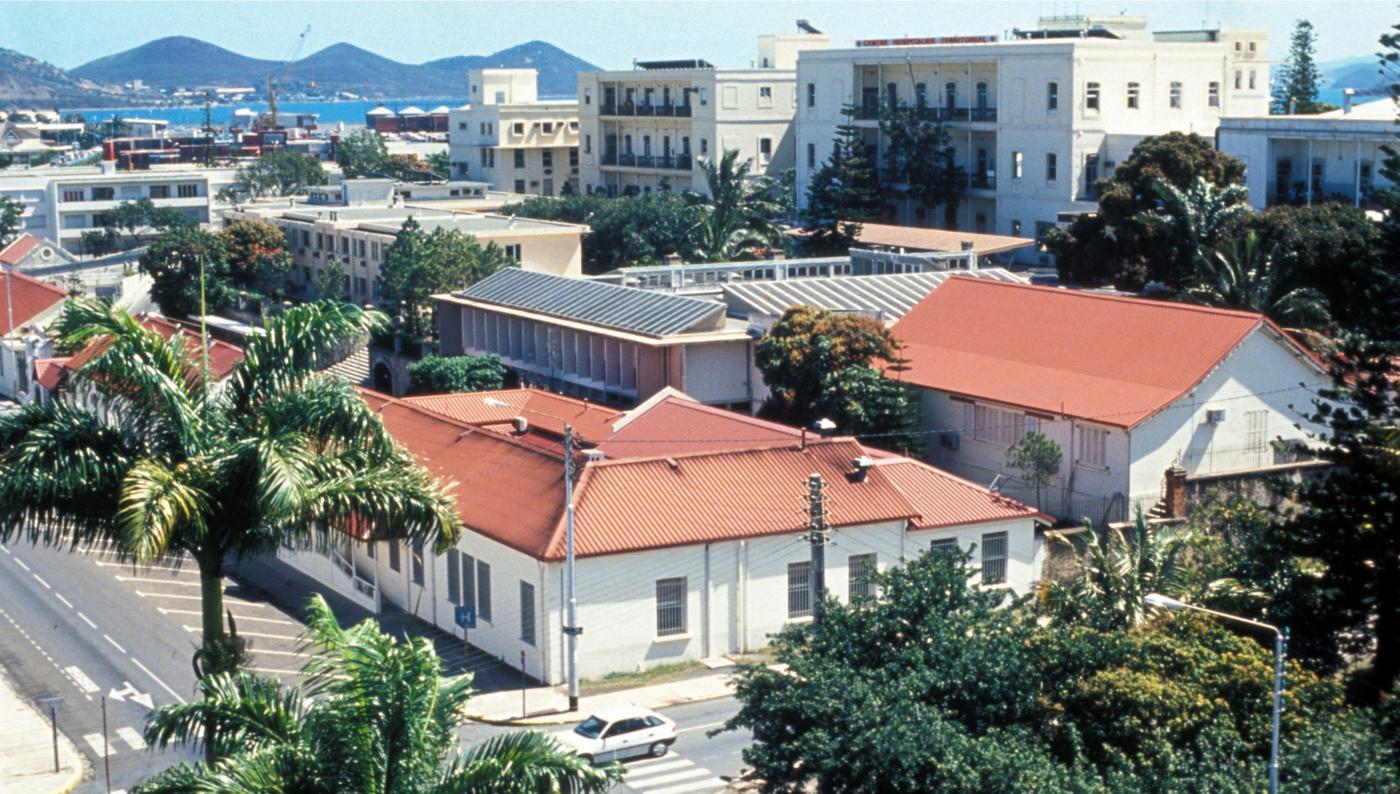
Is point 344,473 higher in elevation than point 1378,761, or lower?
higher

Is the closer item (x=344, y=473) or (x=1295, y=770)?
(x=344, y=473)

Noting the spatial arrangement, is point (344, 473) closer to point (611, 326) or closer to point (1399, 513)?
point (1399, 513)

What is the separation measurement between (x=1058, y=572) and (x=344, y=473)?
26.2m

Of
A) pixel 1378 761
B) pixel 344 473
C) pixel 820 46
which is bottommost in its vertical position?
pixel 1378 761

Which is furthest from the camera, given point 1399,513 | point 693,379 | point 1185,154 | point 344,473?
point 1185,154

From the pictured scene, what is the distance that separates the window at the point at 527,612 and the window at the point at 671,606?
8.69 ft

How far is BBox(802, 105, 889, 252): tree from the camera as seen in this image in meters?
82.1

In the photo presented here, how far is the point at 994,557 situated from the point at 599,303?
2181 cm

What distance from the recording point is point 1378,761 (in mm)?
21250

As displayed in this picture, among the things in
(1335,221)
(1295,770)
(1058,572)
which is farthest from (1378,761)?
(1335,221)

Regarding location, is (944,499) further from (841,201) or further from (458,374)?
(841,201)

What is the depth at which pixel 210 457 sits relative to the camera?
65.7ft

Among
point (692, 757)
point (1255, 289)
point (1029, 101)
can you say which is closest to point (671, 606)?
point (692, 757)

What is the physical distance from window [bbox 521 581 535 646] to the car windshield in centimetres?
477
